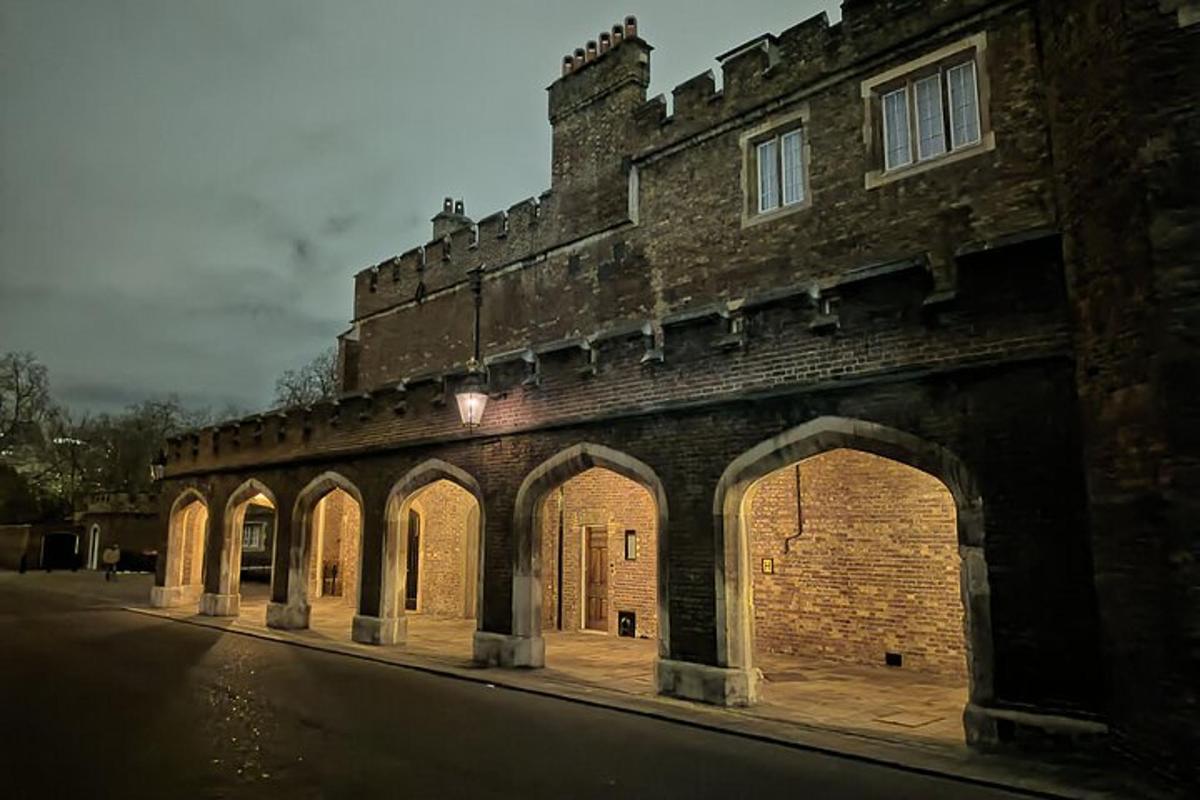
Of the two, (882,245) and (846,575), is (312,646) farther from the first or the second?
(882,245)

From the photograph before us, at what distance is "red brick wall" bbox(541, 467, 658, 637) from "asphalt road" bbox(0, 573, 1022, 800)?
4735 millimetres

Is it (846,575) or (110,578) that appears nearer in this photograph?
(846,575)

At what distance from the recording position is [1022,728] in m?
6.83

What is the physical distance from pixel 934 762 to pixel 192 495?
20.0m

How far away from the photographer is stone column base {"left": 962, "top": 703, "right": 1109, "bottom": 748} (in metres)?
6.52

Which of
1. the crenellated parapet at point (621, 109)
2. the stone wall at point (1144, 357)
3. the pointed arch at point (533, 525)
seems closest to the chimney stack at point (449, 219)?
Answer: the crenellated parapet at point (621, 109)

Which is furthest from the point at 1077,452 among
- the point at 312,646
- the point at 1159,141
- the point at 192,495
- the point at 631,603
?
the point at 192,495

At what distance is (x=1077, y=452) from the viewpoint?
6.87m

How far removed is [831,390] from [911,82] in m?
5.49

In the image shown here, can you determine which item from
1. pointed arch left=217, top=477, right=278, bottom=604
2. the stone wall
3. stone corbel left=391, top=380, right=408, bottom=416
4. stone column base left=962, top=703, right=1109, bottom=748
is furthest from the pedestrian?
the stone wall

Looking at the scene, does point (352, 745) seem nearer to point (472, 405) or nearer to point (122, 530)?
point (472, 405)

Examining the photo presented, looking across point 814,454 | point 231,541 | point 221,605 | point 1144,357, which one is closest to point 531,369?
point 814,454

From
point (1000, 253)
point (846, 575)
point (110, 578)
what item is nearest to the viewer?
point (1000, 253)

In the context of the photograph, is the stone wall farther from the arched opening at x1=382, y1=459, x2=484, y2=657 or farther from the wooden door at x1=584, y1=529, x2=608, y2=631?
the arched opening at x1=382, y1=459, x2=484, y2=657
